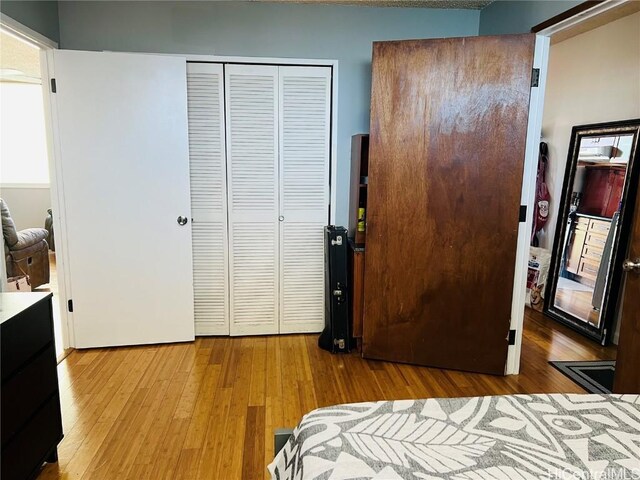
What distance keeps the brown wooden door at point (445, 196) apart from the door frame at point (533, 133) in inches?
2.3

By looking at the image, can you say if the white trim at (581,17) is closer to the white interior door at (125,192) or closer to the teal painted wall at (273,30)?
the teal painted wall at (273,30)

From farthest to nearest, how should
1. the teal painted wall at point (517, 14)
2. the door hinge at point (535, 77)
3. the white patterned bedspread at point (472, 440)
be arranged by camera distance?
the door hinge at point (535, 77), the teal painted wall at point (517, 14), the white patterned bedspread at point (472, 440)

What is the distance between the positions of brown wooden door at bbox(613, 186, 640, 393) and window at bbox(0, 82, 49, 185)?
6.94 meters

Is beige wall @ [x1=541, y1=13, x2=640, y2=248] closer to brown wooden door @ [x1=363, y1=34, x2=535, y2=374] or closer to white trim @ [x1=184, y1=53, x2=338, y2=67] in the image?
brown wooden door @ [x1=363, y1=34, x2=535, y2=374]

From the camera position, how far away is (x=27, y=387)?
1.66 m

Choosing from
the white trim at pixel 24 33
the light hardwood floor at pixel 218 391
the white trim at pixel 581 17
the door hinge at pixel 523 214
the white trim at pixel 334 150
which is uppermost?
the white trim at pixel 581 17

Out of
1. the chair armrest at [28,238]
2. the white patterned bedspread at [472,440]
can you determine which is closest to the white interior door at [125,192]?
the chair armrest at [28,238]

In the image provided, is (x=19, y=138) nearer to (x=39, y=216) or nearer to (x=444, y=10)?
(x=39, y=216)

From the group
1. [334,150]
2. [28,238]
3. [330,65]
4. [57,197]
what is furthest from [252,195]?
[28,238]

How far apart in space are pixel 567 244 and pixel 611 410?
2725 millimetres

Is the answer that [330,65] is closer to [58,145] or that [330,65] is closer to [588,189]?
[58,145]

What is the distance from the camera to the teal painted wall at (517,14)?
228 cm

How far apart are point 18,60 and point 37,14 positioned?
2.61 metres

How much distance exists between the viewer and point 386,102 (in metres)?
2.59
